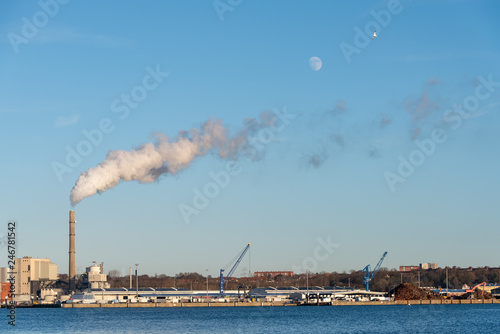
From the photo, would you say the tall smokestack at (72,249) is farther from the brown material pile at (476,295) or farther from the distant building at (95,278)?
the brown material pile at (476,295)

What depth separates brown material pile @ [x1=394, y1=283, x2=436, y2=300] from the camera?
17038 centimetres

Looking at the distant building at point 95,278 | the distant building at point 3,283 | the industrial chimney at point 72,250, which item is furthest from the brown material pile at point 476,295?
the distant building at point 3,283

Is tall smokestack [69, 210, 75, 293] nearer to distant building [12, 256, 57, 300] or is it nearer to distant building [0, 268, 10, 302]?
distant building [12, 256, 57, 300]

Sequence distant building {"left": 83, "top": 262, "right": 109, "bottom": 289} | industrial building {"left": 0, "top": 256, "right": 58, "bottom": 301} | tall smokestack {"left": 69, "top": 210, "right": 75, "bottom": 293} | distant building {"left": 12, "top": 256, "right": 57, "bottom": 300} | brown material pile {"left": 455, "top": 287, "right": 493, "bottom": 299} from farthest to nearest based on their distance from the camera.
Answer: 1. distant building {"left": 12, "top": 256, "right": 57, "bottom": 300}
2. industrial building {"left": 0, "top": 256, "right": 58, "bottom": 301}
3. brown material pile {"left": 455, "top": 287, "right": 493, "bottom": 299}
4. distant building {"left": 83, "top": 262, "right": 109, "bottom": 289}
5. tall smokestack {"left": 69, "top": 210, "right": 75, "bottom": 293}

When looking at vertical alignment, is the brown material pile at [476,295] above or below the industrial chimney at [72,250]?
below

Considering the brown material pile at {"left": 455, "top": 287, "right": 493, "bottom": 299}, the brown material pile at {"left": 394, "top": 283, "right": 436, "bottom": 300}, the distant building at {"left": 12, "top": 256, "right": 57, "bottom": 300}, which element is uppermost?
the distant building at {"left": 12, "top": 256, "right": 57, "bottom": 300}

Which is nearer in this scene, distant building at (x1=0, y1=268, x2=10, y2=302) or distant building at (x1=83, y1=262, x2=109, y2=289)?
distant building at (x1=83, y1=262, x2=109, y2=289)

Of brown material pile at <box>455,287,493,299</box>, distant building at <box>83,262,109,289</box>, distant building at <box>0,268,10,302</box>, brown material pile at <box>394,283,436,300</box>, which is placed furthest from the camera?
distant building at <box>0,268,10,302</box>

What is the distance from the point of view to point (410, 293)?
171 metres

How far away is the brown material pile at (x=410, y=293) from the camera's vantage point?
170 m

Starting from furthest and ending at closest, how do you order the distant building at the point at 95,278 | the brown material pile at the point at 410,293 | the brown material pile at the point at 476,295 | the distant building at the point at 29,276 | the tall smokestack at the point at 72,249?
the distant building at the point at 29,276 → the brown material pile at the point at 476,295 → the distant building at the point at 95,278 → the brown material pile at the point at 410,293 → the tall smokestack at the point at 72,249

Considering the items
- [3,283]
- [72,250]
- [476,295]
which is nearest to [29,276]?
[3,283]

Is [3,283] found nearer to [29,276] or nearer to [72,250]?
[29,276]

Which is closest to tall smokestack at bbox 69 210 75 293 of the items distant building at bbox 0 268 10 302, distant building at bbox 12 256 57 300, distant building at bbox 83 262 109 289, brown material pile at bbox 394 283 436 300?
distant building at bbox 83 262 109 289
